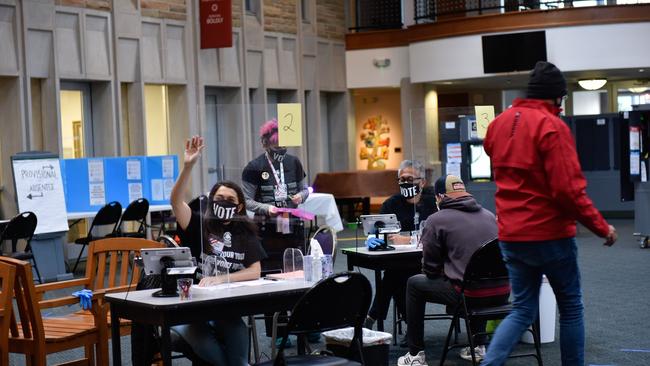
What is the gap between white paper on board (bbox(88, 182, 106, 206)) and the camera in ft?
44.9

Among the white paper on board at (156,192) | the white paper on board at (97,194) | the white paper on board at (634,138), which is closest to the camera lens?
the white paper on board at (97,194)

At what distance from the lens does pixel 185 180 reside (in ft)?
20.7

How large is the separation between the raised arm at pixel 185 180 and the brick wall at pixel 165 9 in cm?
948

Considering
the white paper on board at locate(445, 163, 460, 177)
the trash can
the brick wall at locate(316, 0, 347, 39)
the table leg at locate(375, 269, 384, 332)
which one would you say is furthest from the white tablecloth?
the trash can

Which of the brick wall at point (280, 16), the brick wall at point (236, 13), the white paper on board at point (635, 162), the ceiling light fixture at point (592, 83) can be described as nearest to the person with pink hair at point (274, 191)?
the white paper on board at point (635, 162)

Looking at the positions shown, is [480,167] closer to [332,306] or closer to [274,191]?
[274,191]

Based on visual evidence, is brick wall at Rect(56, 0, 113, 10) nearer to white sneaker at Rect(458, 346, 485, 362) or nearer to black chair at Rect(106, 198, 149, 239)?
black chair at Rect(106, 198, 149, 239)

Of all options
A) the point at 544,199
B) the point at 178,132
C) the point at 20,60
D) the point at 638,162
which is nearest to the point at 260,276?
the point at 544,199

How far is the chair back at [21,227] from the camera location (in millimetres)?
11562

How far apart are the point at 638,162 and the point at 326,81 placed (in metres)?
7.06

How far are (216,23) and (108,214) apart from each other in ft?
14.4

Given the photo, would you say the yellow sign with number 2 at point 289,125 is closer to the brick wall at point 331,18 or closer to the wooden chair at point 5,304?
the wooden chair at point 5,304

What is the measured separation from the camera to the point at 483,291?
264 inches

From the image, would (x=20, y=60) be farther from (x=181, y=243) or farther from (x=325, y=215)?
(x=181, y=243)
